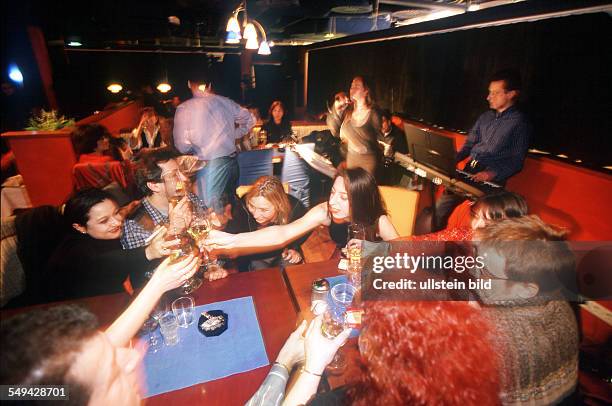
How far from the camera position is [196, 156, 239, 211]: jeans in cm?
362

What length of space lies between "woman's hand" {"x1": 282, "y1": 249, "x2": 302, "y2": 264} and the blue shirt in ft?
7.19

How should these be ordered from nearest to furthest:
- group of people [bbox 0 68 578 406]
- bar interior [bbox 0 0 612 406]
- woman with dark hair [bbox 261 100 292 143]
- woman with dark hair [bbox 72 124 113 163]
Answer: group of people [bbox 0 68 578 406]
bar interior [bbox 0 0 612 406]
woman with dark hair [bbox 72 124 113 163]
woman with dark hair [bbox 261 100 292 143]

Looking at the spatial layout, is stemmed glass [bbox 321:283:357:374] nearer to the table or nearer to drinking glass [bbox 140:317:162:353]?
the table

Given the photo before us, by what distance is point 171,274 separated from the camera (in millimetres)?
1394

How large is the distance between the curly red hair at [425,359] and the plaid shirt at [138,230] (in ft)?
6.32

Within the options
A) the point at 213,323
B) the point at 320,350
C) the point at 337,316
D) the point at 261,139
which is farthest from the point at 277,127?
the point at 320,350

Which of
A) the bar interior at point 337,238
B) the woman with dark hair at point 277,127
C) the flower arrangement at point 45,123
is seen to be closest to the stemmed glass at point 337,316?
the bar interior at point 337,238

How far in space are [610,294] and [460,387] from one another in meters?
2.74

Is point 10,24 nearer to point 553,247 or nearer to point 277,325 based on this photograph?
point 277,325

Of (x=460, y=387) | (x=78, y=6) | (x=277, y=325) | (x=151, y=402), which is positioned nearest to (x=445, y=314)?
(x=460, y=387)

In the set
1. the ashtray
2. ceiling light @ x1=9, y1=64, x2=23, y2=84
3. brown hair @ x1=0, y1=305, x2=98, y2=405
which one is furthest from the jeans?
ceiling light @ x1=9, y1=64, x2=23, y2=84

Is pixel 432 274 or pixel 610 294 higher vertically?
pixel 432 274

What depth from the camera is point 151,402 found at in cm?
114

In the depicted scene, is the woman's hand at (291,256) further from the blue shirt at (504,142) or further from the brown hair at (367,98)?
the brown hair at (367,98)
